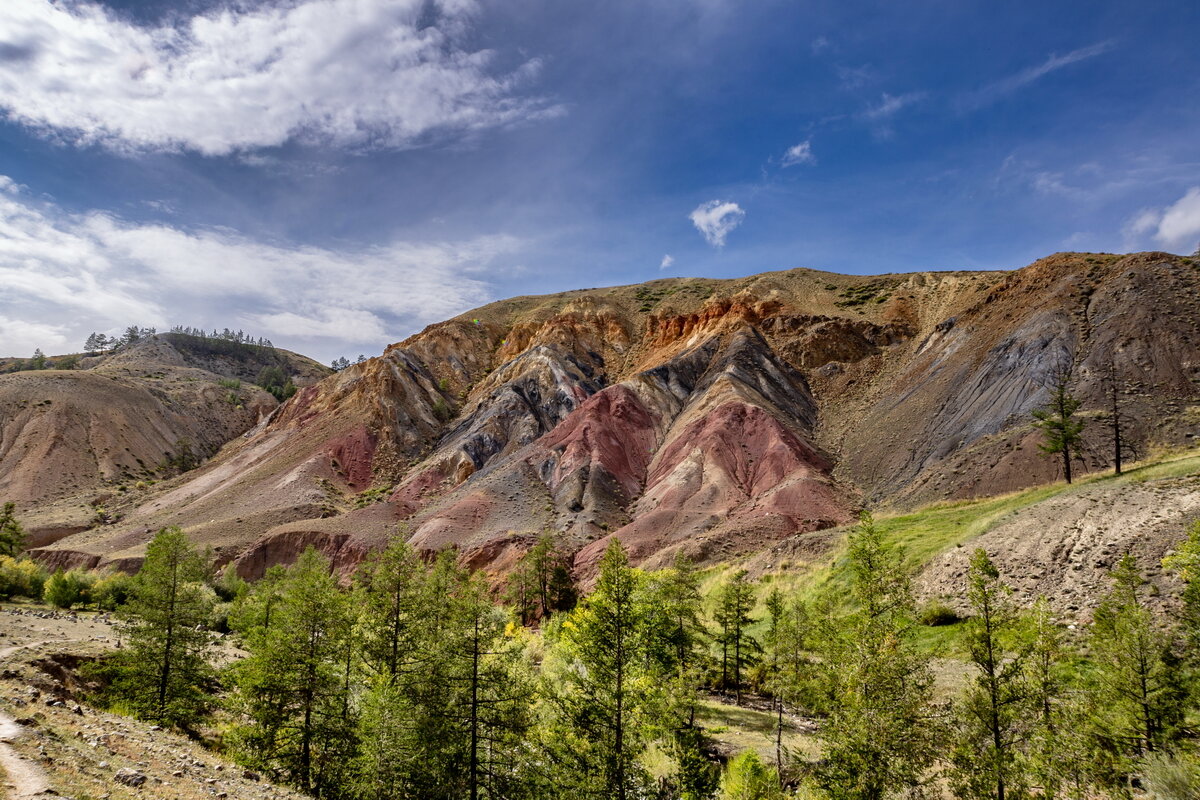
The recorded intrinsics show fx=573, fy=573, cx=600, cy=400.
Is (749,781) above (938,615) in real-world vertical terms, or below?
below

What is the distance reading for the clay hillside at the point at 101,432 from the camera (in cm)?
8712

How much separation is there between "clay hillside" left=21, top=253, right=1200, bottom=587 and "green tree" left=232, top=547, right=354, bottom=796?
1402 inches

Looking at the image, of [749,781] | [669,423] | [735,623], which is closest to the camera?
[749,781]

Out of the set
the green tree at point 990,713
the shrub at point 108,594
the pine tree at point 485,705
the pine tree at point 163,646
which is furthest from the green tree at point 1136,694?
the shrub at point 108,594

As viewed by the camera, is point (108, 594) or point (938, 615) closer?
point (938, 615)

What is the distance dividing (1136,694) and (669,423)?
7012cm

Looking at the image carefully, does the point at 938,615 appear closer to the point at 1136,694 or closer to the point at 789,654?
the point at 789,654

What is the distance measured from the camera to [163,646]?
76.4ft

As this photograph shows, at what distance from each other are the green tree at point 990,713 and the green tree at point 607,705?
686cm

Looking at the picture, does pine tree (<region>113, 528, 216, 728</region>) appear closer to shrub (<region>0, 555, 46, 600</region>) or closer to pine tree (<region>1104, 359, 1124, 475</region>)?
shrub (<region>0, 555, 46, 600</region>)

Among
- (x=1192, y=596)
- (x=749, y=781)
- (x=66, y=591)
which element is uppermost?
(x=1192, y=596)

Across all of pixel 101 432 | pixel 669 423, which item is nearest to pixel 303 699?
pixel 669 423

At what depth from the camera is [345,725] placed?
19.3 meters

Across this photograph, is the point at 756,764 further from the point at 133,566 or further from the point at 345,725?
the point at 133,566
